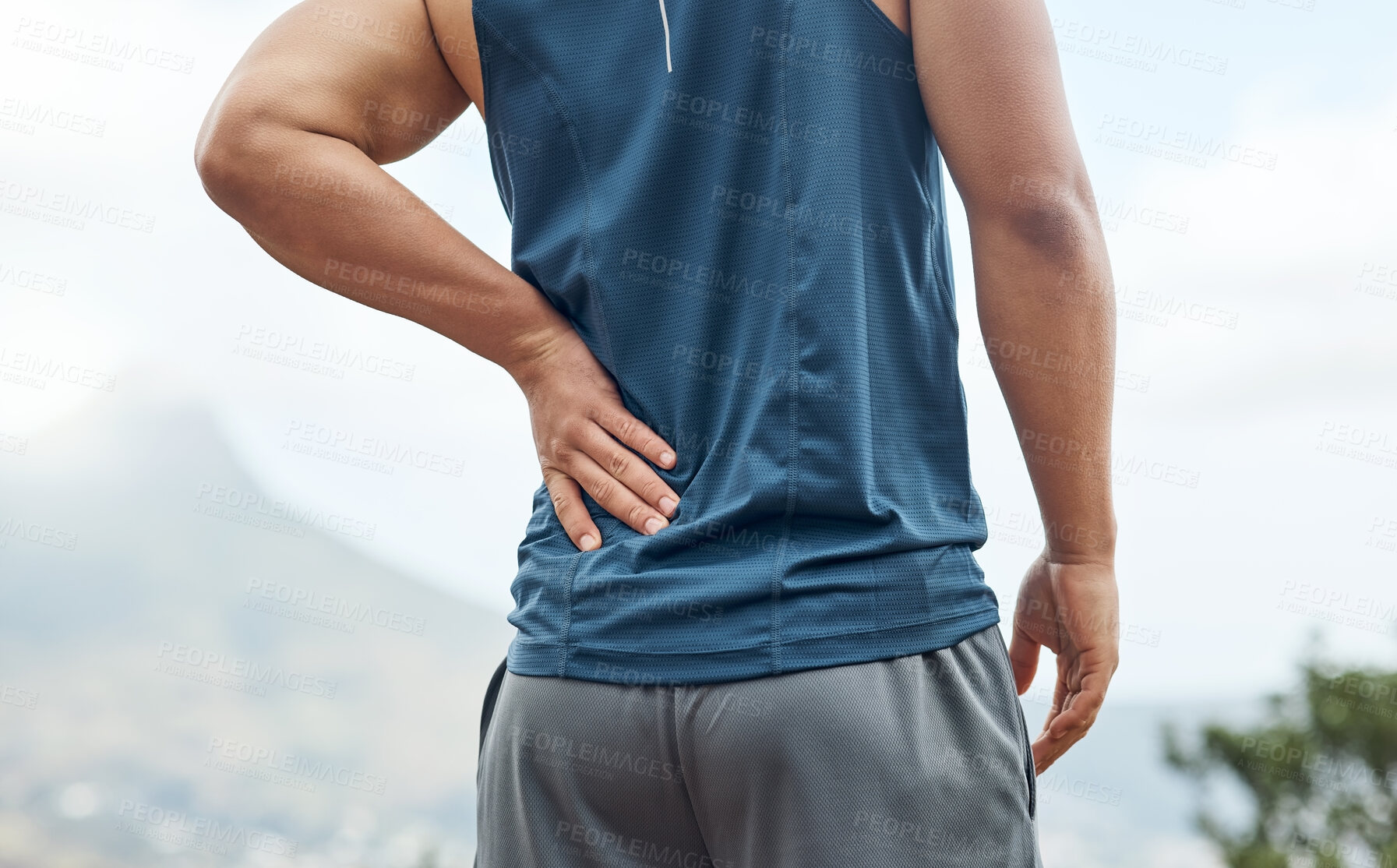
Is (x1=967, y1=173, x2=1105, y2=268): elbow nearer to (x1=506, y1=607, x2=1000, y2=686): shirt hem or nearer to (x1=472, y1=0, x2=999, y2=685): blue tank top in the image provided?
(x1=472, y1=0, x2=999, y2=685): blue tank top

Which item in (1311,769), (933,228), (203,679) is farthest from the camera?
(1311,769)

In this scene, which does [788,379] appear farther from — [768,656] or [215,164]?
[215,164]

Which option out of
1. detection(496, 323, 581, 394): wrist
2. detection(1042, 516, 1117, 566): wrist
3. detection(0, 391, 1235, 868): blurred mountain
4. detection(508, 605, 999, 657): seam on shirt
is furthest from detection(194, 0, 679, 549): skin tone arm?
detection(0, 391, 1235, 868): blurred mountain

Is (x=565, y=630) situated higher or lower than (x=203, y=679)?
higher

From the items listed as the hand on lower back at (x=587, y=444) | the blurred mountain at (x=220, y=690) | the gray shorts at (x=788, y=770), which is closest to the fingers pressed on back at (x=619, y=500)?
the hand on lower back at (x=587, y=444)

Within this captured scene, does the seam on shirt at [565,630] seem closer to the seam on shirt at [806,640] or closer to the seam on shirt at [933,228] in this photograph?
the seam on shirt at [806,640]

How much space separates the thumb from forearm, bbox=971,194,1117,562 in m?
0.20

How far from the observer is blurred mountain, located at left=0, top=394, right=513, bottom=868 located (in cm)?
270

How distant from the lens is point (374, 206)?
0.68 metres

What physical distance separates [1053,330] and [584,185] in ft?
1.09

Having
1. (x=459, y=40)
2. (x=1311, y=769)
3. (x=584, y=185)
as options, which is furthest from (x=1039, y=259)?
(x=1311, y=769)

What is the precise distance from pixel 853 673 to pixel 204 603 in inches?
136

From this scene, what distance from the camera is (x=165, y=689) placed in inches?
140

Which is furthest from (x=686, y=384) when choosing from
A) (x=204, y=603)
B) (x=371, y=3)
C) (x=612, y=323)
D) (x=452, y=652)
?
(x=204, y=603)
